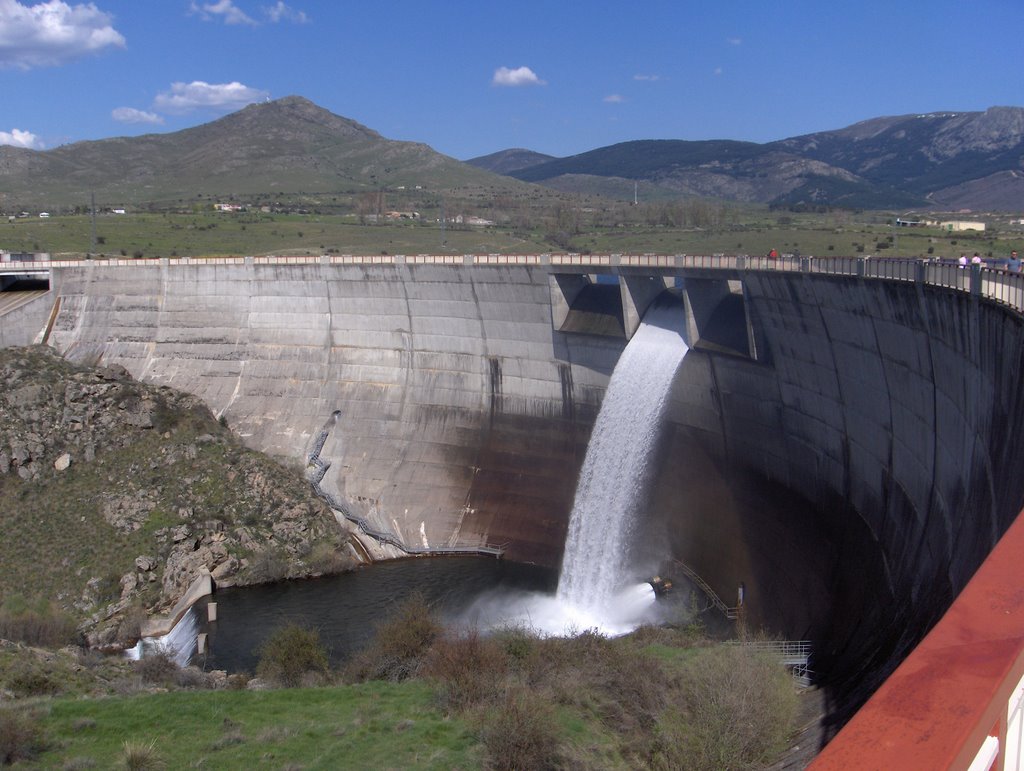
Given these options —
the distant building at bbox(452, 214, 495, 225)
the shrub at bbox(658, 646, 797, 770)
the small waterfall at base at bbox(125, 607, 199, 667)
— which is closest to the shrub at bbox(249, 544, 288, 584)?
the small waterfall at base at bbox(125, 607, 199, 667)

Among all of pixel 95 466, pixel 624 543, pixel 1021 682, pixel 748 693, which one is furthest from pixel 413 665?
pixel 95 466

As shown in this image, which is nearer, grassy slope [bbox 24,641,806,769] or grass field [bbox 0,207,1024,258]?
grassy slope [bbox 24,641,806,769]

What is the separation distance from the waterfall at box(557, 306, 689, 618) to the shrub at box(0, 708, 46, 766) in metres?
19.4

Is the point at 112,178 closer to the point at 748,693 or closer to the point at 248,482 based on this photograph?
the point at 248,482

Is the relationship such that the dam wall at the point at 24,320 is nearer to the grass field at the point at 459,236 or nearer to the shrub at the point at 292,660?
the grass field at the point at 459,236

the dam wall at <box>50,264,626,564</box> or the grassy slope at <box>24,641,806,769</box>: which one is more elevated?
the dam wall at <box>50,264,626,564</box>

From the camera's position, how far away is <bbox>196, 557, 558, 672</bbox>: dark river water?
33.1 metres

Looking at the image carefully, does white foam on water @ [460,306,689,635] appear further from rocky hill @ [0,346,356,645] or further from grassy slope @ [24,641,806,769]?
grassy slope @ [24,641,806,769]

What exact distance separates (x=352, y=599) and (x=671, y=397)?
13.3 m

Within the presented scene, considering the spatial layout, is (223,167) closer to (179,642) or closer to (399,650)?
(179,642)

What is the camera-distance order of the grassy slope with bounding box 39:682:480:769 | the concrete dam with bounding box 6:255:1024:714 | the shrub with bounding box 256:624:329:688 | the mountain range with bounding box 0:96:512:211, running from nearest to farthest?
the grassy slope with bounding box 39:682:480:769 < the concrete dam with bounding box 6:255:1024:714 < the shrub with bounding box 256:624:329:688 < the mountain range with bounding box 0:96:512:211

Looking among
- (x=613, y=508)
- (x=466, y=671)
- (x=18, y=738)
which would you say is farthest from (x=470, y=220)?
(x=18, y=738)

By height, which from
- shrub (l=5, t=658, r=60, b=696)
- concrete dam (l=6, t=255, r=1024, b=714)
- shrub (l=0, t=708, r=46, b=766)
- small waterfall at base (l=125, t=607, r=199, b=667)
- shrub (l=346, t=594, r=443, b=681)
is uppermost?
concrete dam (l=6, t=255, r=1024, b=714)

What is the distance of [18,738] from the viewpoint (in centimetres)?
1619
